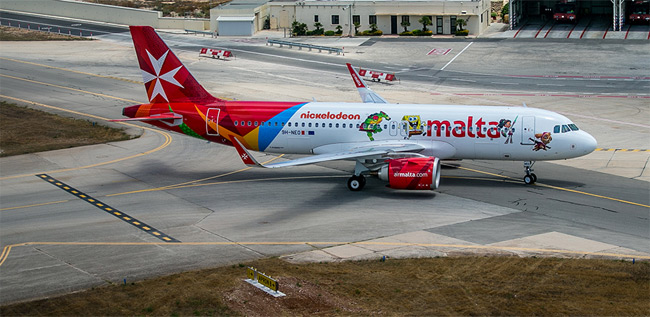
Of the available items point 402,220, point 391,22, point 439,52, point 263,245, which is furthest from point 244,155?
point 391,22

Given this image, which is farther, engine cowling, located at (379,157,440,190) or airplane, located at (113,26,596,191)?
airplane, located at (113,26,596,191)

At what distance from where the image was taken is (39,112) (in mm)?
70938

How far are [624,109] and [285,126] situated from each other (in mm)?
33996

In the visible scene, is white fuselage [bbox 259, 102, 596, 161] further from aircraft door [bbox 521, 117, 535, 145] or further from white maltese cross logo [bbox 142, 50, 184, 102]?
white maltese cross logo [bbox 142, 50, 184, 102]

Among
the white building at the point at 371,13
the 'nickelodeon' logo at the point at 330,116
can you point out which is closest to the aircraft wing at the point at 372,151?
the 'nickelodeon' logo at the point at 330,116

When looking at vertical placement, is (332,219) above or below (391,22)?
below

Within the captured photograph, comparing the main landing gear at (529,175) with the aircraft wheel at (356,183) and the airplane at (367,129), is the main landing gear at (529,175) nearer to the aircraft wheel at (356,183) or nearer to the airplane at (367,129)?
the airplane at (367,129)

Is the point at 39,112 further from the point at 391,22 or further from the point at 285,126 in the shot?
the point at 391,22

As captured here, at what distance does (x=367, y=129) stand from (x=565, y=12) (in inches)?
2768

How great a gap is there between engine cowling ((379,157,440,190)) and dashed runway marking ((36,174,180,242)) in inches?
507

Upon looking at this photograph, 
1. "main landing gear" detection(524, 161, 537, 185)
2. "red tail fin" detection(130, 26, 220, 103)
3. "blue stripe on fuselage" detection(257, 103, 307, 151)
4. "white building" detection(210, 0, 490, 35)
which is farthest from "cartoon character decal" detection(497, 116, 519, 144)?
"white building" detection(210, 0, 490, 35)

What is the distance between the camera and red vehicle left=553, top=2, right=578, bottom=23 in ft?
360

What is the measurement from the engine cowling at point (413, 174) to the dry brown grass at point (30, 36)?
2928 inches

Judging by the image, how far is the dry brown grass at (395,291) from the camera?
30.1m
